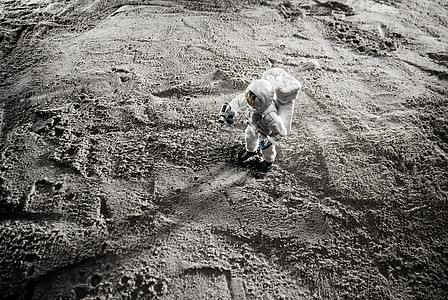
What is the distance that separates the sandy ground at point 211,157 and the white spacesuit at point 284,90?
770 mm

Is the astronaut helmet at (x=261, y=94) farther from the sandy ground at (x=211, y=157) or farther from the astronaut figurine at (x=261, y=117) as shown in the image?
the sandy ground at (x=211, y=157)

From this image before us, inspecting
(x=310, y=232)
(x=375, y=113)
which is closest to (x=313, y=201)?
(x=310, y=232)

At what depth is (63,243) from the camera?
2.31m

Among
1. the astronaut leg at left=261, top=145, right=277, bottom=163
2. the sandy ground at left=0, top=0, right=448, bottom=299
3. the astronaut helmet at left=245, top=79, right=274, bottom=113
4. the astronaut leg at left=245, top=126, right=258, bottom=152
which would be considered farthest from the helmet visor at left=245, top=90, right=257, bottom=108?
the sandy ground at left=0, top=0, right=448, bottom=299

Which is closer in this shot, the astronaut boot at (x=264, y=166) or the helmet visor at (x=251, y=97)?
the helmet visor at (x=251, y=97)

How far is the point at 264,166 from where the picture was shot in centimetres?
278

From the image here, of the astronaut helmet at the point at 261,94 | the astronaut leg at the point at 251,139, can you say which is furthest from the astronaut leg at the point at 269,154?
the astronaut helmet at the point at 261,94

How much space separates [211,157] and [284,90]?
44.7 inches

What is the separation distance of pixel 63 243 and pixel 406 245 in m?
2.94

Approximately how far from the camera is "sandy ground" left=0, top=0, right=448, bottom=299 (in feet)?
7.38

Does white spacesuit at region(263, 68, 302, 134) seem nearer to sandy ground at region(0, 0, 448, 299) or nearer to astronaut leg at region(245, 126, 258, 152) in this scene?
astronaut leg at region(245, 126, 258, 152)

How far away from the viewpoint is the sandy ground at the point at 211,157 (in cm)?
225

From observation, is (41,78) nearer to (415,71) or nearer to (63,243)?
(63,243)

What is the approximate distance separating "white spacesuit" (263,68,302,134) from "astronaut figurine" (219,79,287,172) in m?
0.05
